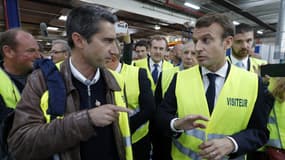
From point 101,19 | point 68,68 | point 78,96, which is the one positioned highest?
point 101,19

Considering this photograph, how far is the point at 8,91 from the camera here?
1.51 m

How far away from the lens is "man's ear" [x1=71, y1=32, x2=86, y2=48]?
1.09 meters

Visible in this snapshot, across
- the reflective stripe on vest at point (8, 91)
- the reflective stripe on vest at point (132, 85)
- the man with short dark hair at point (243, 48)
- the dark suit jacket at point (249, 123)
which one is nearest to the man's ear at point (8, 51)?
the reflective stripe on vest at point (8, 91)

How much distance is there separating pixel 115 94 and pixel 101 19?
15.6 inches

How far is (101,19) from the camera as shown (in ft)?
3.59

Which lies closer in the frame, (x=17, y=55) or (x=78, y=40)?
(x=78, y=40)

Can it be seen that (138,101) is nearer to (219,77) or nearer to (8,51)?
(219,77)

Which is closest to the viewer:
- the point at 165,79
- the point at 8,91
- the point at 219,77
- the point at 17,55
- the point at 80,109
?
the point at 80,109

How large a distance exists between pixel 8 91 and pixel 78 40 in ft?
2.57

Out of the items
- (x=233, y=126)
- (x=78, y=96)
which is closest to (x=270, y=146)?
(x=233, y=126)

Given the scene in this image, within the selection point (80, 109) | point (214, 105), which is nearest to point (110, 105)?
point (80, 109)

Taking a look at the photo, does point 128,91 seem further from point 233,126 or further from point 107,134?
point 233,126

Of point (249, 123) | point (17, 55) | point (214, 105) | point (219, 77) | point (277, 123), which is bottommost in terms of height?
point (277, 123)

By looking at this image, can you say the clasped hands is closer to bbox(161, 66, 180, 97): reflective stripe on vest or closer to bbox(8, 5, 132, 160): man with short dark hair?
bbox(8, 5, 132, 160): man with short dark hair
